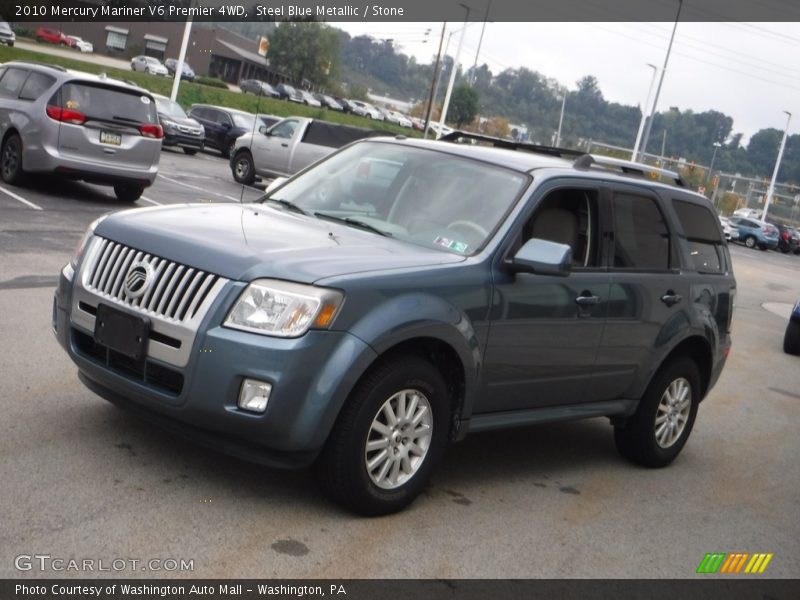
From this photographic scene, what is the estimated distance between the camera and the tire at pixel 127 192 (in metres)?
16.9

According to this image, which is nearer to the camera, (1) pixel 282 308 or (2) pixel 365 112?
(1) pixel 282 308

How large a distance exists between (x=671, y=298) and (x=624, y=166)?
0.92m

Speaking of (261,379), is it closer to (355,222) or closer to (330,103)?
(355,222)

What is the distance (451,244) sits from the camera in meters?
5.89

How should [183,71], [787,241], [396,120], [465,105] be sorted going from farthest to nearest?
[465,105] < [396,120] < [183,71] < [787,241]

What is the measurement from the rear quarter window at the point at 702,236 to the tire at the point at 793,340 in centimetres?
750

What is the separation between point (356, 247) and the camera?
552 centimetres

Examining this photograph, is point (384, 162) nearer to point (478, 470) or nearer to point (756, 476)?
point (478, 470)

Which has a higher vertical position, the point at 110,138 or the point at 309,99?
the point at 309,99

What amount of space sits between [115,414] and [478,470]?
2.06m

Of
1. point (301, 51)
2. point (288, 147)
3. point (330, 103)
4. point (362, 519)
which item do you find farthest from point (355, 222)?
point (301, 51)

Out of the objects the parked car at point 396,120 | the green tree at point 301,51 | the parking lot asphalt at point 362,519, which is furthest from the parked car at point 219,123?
the green tree at point 301,51

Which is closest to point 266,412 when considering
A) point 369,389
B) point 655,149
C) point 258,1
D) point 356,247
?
point 369,389

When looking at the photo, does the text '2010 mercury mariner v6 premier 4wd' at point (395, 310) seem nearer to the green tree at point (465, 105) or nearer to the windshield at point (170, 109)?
the windshield at point (170, 109)
